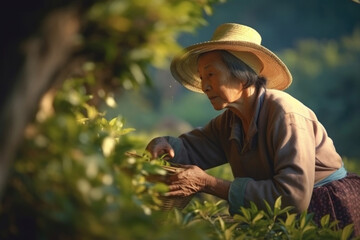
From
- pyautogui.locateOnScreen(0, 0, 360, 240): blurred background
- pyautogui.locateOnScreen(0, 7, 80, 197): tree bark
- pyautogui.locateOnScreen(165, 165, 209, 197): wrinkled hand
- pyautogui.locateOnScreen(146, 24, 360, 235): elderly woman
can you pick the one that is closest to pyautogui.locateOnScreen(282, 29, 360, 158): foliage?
pyautogui.locateOnScreen(146, 24, 360, 235): elderly woman

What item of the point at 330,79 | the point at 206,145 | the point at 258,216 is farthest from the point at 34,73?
the point at 330,79

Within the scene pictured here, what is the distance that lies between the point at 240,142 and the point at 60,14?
1.73 meters

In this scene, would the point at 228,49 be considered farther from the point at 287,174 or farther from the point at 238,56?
the point at 287,174

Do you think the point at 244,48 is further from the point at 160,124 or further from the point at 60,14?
the point at 160,124

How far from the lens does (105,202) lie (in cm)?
115

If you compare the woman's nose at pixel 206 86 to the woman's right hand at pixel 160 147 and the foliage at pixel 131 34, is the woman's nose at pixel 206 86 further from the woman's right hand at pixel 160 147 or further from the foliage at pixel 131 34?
the foliage at pixel 131 34

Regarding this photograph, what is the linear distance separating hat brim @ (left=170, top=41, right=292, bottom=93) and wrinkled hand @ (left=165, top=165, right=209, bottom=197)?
23.9 inches

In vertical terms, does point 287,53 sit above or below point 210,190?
above

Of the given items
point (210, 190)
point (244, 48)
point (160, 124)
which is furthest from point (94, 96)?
point (160, 124)

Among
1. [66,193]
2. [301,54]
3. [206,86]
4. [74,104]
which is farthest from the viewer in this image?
[301,54]

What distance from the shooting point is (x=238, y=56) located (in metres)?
2.67

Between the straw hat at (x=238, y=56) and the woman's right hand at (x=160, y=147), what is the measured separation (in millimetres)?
428

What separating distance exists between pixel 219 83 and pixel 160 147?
1.33ft

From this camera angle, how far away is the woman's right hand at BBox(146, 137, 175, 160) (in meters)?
2.66
